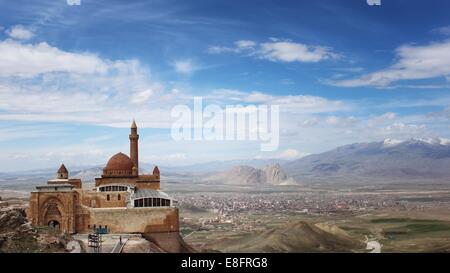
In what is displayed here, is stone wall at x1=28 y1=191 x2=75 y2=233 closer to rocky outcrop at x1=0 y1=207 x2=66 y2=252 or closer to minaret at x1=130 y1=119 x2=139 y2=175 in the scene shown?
rocky outcrop at x1=0 y1=207 x2=66 y2=252

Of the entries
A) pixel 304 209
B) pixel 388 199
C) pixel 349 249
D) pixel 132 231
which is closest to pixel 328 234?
pixel 349 249

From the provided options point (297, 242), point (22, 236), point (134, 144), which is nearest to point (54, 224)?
point (22, 236)

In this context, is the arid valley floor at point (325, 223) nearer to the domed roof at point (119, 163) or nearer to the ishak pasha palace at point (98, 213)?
the ishak pasha palace at point (98, 213)

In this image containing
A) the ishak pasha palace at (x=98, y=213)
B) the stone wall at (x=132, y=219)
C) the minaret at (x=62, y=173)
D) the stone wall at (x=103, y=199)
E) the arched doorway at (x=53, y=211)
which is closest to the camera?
the ishak pasha palace at (x=98, y=213)

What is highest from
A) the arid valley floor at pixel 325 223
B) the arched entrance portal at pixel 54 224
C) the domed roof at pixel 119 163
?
the domed roof at pixel 119 163

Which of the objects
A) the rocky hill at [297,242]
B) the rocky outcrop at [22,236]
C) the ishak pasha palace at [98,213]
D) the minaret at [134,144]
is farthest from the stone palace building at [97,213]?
the rocky hill at [297,242]

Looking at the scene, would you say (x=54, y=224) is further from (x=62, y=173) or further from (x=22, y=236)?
(x=22, y=236)
